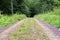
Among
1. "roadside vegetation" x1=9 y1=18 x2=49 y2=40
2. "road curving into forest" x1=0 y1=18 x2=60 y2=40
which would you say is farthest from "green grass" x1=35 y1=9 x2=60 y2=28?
"roadside vegetation" x1=9 y1=18 x2=49 y2=40

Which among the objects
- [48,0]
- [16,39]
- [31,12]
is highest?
[16,39]

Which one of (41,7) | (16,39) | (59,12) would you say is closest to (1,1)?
(59,12)

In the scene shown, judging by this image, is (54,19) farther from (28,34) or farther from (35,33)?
(28,34)

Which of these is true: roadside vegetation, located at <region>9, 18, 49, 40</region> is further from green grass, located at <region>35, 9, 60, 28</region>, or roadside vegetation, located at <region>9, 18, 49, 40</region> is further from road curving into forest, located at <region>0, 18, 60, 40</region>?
green grass, located at <region>35, 9, 60, 28</region>

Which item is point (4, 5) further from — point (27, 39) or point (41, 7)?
point (27, 39)

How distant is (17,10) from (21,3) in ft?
8.32

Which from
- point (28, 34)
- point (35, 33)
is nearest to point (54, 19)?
point (35, 33)

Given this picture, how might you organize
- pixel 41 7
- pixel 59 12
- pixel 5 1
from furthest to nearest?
pixel 41 7, pixel 5 1, pixel 59 12

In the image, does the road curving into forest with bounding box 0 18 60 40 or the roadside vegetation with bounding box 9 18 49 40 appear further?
the road curving into forest with bounding box 0 18 60 40

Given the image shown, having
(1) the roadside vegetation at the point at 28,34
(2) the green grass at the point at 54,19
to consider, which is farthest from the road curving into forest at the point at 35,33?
(2) the green grass at the point at 54,19

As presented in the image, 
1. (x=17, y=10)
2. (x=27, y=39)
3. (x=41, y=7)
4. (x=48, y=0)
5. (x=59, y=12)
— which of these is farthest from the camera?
(x=41, y=7)

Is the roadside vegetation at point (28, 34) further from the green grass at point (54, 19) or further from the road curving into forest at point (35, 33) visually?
the green grass at point (54, 19)

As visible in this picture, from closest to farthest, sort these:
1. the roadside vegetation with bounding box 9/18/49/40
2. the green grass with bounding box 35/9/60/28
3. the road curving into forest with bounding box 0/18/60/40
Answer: the roadside vegetation with bounding box 9/18/49/40 → the road curving into forest with bounding box 0/18/60/40 → the green grass with bounding box 35/9/60/28

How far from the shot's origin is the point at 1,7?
50219 mm
